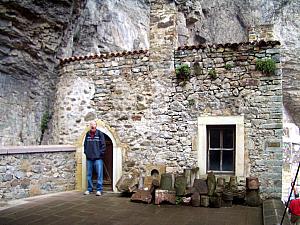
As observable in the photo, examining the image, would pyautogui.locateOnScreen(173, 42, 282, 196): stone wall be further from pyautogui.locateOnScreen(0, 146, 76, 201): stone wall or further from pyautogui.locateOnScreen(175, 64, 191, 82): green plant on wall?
pyautogui.locateOnScreen(0, 146, 76, 201): stone wall

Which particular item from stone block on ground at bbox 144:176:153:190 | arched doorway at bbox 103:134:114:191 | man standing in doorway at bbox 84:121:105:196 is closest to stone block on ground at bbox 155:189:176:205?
stone block on ground at bbox 144:176:153:190

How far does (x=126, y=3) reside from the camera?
16172 mm

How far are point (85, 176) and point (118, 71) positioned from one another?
8.96 ft

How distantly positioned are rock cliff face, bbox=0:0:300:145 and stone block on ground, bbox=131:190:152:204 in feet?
14.1

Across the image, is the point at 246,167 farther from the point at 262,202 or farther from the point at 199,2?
the point at 199,2

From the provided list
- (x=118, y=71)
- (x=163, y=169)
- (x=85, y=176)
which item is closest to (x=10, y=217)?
(x=85, y=176)

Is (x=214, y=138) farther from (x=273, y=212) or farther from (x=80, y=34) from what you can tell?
(x=80, y=34)

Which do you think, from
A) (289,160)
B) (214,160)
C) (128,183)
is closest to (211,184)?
(214,160)

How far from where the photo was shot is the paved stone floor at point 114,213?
16.3 ft

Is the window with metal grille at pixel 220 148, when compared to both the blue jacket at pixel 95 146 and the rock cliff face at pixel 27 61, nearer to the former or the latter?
the blue jacket at pixel 95 146

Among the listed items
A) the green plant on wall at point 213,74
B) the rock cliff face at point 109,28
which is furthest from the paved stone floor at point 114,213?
the rock cliff face at point 109,28

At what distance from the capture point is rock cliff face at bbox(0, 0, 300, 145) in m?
8.64

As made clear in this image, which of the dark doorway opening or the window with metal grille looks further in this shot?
the dark doorway opening

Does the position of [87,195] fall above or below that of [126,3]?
below
